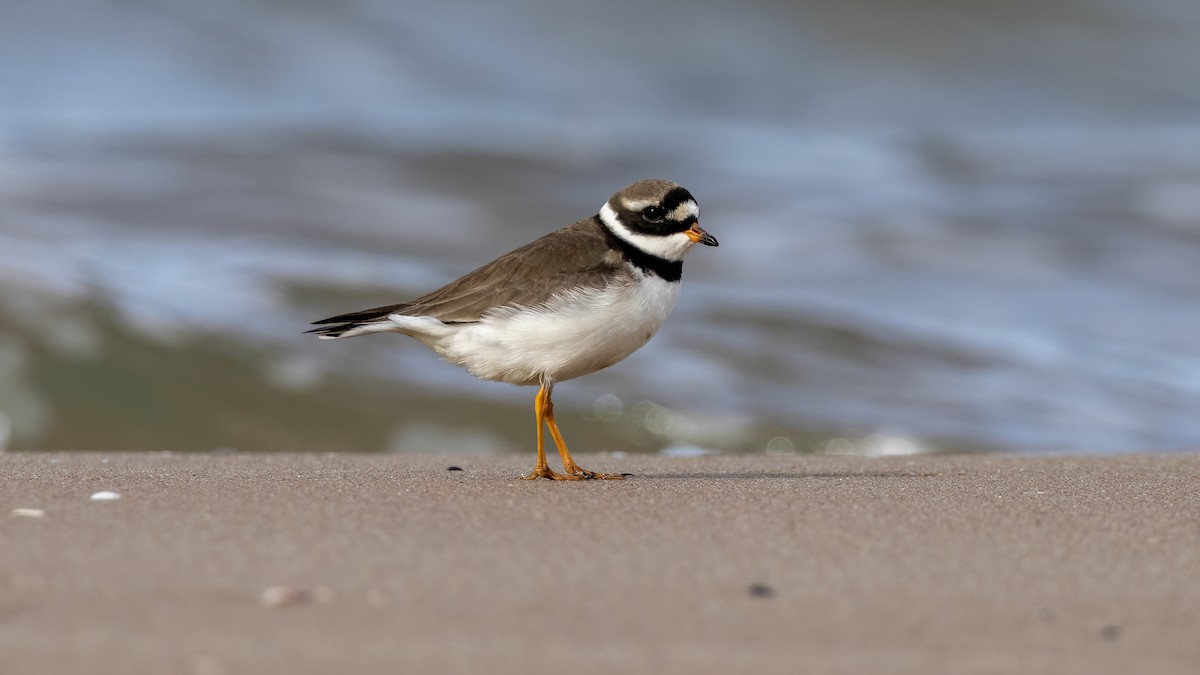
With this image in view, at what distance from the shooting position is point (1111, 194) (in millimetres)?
15523

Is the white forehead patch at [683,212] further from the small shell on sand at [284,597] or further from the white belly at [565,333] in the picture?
the small shell on sand at [284,597]

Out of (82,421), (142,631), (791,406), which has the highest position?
(791,406)

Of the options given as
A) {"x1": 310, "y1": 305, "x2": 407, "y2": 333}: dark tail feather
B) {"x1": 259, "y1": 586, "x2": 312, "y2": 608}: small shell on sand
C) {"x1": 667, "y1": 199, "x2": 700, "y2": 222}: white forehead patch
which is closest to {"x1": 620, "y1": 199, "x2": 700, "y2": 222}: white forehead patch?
{"x1": 667, "y1": 199, "x2": 700, "y2": 222}: white forehead patch

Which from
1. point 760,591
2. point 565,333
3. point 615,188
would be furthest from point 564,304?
point 615,188

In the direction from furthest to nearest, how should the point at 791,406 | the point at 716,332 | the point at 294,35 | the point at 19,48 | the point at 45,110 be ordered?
1. the point at 294,35
2. the point at 19,48
3. the point at 45,110
4. the point at 716,332
5. the point at 791,406

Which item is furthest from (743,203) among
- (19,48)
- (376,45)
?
(19,48)

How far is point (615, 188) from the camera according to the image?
1567cm

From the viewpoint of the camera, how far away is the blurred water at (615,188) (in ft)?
27.8

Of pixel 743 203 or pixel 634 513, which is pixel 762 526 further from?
pixel 743 203

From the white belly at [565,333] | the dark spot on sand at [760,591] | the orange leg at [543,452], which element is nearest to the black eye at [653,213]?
the white belly at [565,333]

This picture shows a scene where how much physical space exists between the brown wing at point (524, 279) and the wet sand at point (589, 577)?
2.18 feet

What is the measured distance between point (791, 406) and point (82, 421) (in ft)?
13.4

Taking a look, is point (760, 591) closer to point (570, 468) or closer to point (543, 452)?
point (543, 452)

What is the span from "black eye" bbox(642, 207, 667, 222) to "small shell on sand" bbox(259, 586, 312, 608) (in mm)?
2542
